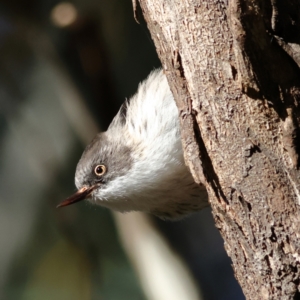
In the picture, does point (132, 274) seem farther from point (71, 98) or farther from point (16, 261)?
point (71, 98)

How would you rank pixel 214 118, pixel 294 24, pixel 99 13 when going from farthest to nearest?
pixel 99 13, pixel 214 118, pixel 294 24

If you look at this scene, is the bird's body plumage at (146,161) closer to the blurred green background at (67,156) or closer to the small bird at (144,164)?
the small bird at (144,164)

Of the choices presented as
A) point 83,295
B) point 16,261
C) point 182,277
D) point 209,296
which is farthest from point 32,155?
point 209,296

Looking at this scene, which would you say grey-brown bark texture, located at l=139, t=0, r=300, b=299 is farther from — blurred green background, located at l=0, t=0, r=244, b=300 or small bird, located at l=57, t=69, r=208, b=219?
blurred green background, located at l=0, t=0, r=244, b=300

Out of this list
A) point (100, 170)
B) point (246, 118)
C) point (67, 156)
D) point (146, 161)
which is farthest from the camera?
point (67, 156)

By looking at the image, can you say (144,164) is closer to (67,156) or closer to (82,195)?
(82,195)

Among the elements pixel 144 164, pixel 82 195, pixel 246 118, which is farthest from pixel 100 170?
pixel 246 118

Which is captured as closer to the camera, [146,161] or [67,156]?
[146,161]
